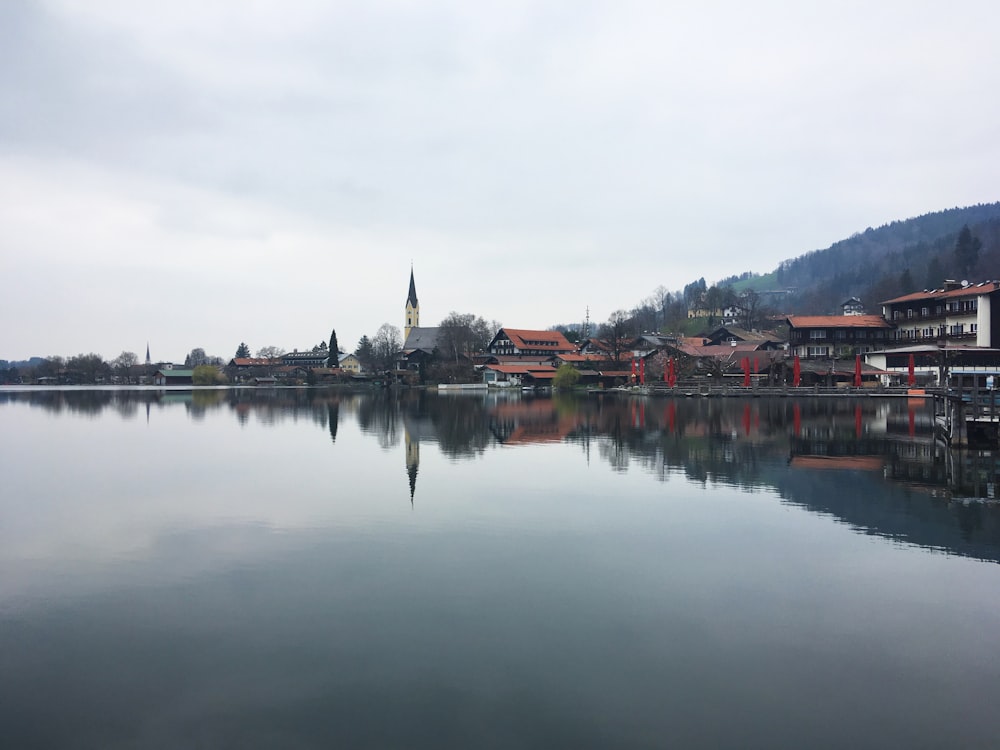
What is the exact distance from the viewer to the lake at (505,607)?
6.02m

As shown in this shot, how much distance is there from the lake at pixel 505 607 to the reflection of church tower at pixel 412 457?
237mm

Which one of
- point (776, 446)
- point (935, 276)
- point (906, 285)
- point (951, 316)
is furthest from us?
point (935, 276)

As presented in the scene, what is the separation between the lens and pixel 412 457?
22.2 meters

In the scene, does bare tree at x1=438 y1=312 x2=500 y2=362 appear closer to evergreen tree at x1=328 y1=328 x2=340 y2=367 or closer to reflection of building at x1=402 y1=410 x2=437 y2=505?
evergreen tree at x1=328 y1=328 x2=340 y2=367

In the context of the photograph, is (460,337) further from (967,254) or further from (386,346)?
(967,254)

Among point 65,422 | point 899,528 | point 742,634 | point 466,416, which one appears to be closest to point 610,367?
point 466,416

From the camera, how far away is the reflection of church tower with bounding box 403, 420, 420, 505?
17538 millimetres

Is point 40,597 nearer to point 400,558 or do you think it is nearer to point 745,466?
point 400,558

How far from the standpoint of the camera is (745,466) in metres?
19.5

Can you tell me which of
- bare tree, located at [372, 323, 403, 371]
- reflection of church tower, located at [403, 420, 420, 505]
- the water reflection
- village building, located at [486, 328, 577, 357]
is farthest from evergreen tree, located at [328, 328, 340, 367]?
reflection of church tower, located at [403, 420, 420, 505]

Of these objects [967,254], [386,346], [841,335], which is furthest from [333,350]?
[967,254]

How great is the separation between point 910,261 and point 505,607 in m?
157

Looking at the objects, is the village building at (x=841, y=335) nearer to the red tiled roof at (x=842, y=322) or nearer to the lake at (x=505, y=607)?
the red tiled roof at (x=842, y=322)

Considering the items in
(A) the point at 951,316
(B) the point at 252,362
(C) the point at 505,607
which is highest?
(A) the point at 951,316
